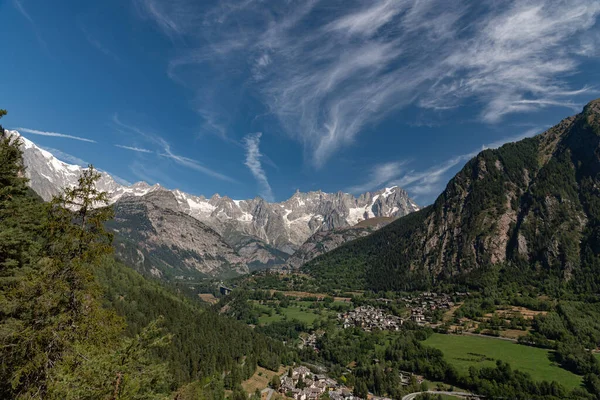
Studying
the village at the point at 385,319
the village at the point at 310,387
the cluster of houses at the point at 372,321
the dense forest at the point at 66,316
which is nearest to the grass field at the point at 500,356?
the cluster of houses at the point at 372,321

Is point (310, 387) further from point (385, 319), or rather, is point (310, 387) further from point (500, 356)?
point (385, 319)

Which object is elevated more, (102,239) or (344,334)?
(102,239)

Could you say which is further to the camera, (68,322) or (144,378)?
(68,322)

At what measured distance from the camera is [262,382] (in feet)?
343

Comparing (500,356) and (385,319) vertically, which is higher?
(385,319)

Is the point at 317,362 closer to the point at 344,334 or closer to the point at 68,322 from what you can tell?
the point at 344,334

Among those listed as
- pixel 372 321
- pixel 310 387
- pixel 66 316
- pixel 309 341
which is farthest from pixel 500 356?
pixel 66 316

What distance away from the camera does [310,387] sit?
99.4m

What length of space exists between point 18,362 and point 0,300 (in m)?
3.51

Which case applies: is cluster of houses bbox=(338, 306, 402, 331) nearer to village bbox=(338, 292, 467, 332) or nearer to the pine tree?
village bbox=(338, 292, 467, 332)

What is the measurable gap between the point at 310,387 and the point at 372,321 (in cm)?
9311

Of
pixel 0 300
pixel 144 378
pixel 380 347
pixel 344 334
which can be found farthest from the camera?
pixel 344 334

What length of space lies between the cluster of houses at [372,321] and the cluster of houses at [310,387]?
67803mm

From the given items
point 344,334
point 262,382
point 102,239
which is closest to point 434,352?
point 344,334
